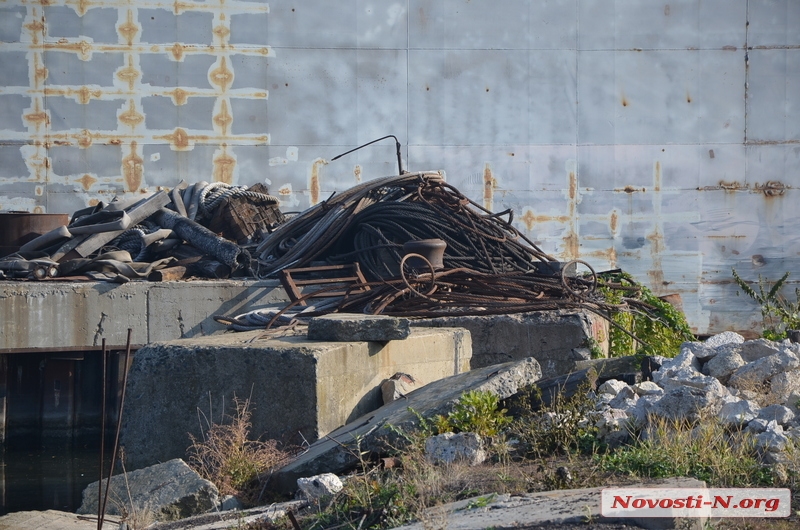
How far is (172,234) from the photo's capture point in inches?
432

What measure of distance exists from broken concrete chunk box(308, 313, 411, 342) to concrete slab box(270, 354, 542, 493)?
484 mm

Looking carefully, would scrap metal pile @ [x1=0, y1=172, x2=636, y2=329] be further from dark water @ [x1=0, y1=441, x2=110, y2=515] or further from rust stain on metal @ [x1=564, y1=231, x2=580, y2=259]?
rust stain on metal @ [x1=564, y1=231, x2=580, y2=259]

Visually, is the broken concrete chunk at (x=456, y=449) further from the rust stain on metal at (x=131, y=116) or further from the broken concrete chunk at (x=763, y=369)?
the rust stain on metal at (x=131, y=116)

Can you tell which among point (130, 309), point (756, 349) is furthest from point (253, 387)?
point (130, 309)

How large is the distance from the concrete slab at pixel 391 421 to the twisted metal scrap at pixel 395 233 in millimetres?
3314

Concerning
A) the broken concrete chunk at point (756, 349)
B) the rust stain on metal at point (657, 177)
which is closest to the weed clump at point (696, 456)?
the broken concrete chunk at point (756, 349)

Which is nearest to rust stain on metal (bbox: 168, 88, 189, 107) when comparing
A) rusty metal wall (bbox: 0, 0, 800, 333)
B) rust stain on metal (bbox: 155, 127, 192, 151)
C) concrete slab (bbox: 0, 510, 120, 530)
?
rusty metal wall (bbox: 0, 0, 800, 333)

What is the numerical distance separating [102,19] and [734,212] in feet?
33.2

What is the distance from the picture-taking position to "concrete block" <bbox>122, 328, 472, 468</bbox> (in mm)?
6051

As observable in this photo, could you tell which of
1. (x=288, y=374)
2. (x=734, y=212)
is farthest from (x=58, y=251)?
(x=734, y=212)

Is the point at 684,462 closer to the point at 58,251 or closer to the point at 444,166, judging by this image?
the point at 58,251

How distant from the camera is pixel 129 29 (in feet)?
43.8

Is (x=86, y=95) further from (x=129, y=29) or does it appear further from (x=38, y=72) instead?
(x=129, y=29)

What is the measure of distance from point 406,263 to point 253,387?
3.19 m
